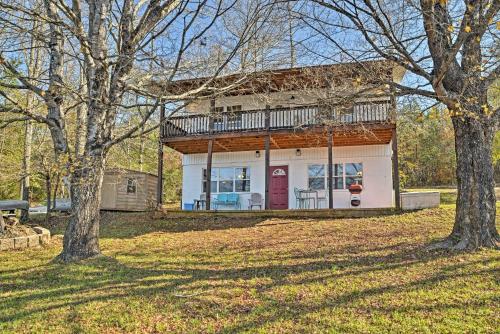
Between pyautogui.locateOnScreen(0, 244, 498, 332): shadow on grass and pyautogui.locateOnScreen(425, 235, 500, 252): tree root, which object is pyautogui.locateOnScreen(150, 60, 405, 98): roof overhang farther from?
pyautogui.locateOnScreen(425, 235, 500, 252): tree root

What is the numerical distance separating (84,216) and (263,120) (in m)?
8.80

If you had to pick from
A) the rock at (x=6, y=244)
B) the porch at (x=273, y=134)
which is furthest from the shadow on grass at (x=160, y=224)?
the rock at (x=6, y=244)

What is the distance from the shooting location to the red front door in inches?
642

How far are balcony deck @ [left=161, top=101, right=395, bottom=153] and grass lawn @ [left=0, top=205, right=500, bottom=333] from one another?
16.9ft

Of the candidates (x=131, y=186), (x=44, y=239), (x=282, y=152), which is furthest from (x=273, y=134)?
(x=131, y=186)

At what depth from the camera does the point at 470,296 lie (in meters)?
4.93

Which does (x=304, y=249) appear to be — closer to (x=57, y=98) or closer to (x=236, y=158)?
(x=57, y=98)

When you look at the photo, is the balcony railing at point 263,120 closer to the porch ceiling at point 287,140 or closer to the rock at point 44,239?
the porch ceiling at point 287,140

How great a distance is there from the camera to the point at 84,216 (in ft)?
25.0

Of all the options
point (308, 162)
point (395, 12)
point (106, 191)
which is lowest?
point (106, 191)

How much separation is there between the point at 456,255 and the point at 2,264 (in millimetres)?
8828

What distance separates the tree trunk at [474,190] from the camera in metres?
7.03

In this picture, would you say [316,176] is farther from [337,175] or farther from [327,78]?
[327,78]

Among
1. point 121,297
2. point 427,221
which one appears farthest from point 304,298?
point 427,221
